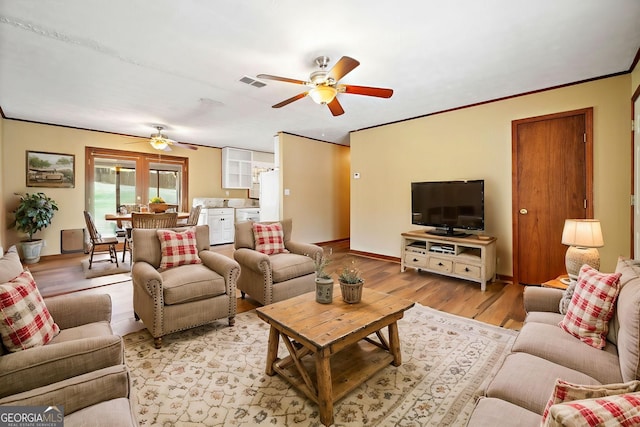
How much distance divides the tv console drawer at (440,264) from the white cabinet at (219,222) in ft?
15.4

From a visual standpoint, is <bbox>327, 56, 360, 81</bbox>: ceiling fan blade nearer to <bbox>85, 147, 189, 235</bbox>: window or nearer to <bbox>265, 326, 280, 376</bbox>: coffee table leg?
<bbox>265, 326, 280, 376</bbox>: coffee table leg

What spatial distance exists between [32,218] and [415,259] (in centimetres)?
620

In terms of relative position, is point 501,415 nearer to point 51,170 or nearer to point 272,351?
point 272,351

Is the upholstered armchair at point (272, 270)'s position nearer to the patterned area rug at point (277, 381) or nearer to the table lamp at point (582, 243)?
the patterned area rug at point (277, 381)

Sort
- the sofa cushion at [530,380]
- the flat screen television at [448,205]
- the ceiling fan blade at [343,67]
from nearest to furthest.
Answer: the sofa cushion at [530,380]
the ceiling fan blade at [343,67]
the flat screen television at [448,205]

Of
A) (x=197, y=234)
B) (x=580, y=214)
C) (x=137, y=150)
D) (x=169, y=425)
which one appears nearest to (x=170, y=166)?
(x=137, y=150)

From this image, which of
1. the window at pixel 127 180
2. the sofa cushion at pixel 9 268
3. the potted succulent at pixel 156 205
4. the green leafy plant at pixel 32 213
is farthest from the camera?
the window at pixel 127 180

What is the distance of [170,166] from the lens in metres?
6.83

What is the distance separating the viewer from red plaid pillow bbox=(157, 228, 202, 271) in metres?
2.67

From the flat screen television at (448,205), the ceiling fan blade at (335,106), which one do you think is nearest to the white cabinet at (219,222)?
the flat screen television at (448,205)

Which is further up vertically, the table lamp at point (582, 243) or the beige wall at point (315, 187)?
the beige wall at point (315, 187)

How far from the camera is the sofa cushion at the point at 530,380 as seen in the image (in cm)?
108

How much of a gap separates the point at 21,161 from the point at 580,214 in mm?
8462

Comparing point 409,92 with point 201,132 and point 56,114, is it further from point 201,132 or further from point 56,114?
point 56,114
